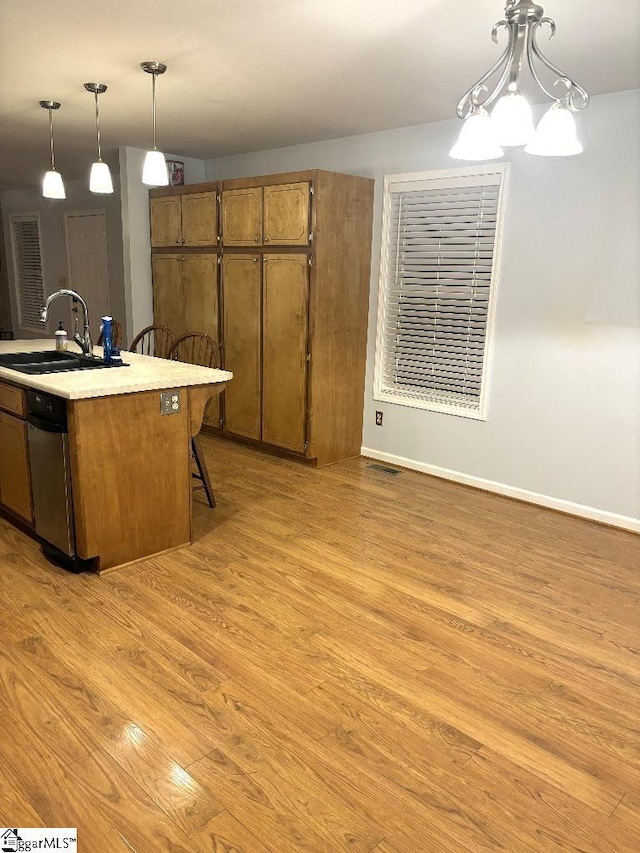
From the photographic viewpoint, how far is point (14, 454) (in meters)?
3.10

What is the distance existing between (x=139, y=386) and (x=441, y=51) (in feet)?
6.45

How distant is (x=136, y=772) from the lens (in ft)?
5.71

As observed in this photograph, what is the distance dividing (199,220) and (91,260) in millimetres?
3071

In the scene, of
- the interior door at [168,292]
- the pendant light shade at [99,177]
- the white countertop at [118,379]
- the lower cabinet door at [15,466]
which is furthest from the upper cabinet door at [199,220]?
the lower cabinet door at [15,466]

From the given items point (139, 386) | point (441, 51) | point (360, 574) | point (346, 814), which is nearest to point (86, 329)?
point (139, 386)

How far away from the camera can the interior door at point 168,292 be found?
200 inches

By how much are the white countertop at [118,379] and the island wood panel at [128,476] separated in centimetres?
6

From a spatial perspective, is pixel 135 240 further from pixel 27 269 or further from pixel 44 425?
pixel 27 269

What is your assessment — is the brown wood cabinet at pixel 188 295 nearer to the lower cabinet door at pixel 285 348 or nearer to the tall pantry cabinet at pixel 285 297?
the tall pantry cabinet at pixel 285 297

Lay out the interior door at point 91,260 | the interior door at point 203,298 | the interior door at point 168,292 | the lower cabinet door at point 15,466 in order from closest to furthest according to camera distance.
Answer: the lower cabinet door at point 15,466, the interior door at point 203,298, the interior door at point 168,292, the interior door at point 91,260

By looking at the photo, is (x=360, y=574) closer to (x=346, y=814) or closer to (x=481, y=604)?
(x=481, y=604)

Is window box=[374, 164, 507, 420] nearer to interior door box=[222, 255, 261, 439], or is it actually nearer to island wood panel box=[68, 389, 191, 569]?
interior door box=[222, 255, 261, 439]

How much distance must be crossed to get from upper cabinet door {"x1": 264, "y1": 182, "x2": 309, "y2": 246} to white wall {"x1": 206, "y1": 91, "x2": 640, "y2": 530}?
661mm

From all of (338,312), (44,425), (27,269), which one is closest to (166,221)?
(338,312)
